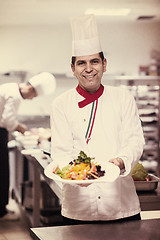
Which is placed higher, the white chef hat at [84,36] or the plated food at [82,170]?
the white chef hat at [84,36]

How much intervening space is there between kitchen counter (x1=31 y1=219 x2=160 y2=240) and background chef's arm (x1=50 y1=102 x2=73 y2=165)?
50 centimetres

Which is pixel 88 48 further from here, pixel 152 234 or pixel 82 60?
pixel 152 234

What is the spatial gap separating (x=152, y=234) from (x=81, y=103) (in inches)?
34.5

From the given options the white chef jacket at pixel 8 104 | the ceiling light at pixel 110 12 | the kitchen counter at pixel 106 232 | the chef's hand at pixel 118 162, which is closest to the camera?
the kitchen counter at pixel 106 232

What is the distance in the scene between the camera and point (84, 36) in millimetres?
2354

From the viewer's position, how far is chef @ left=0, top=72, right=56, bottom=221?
4.22 metres

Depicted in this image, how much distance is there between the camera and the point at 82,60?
227cm

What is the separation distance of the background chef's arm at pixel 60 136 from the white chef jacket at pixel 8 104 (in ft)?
6.62

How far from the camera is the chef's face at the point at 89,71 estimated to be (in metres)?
2.22

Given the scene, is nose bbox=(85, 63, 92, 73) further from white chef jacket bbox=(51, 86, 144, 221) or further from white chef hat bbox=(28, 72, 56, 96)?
white chef hat bbox=(28, 72, 56, 96)

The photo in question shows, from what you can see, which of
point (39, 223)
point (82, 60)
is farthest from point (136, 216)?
point (39, 223)

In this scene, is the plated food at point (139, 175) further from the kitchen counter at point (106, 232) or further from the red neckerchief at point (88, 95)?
the kitchen counter at point (106, 232)

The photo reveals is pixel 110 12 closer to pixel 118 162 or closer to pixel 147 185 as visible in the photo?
pixel 147 185

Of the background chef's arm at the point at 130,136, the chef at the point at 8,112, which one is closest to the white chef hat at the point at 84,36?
the background chef's arm at the point at 130,136
